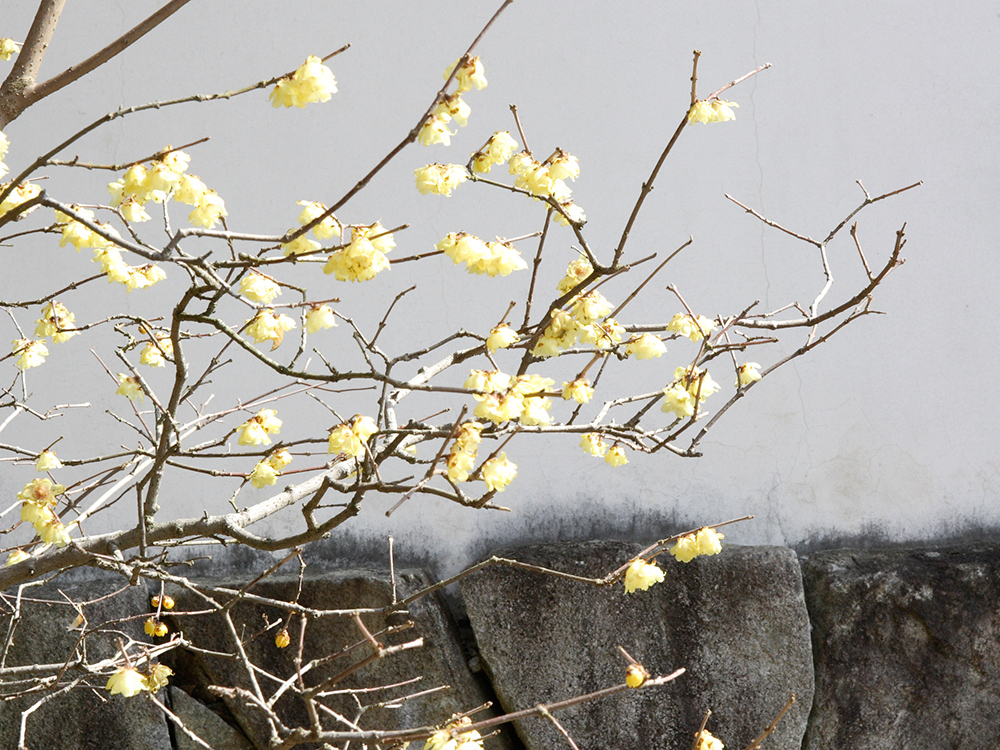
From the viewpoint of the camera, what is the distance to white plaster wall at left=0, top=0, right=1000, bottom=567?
92.2 inches

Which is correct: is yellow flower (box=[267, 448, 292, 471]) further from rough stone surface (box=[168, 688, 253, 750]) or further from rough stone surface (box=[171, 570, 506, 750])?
rough stone surface (box=[168, 688, 253, 750])

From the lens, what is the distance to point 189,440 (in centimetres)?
242

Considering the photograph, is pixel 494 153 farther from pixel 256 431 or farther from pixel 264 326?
pixel 256 431

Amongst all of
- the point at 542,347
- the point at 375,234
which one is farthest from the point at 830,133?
the point at 375,234

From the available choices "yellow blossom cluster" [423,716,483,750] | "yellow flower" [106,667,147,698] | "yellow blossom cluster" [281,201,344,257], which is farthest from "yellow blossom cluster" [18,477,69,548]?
"yellow blossom cluster" [423,716,483,750]

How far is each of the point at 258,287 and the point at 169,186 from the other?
0.17 metres

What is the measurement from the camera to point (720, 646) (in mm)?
2215

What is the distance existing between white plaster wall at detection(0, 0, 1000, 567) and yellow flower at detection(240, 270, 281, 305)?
1163 millimetres

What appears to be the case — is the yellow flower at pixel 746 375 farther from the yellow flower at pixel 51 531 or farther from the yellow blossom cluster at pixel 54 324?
the yellow blossom cluster at pixel 54 324

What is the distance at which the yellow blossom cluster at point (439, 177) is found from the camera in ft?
3.87

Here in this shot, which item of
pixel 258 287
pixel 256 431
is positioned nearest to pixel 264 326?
pixel 258 287

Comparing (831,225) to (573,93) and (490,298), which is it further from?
(490,298)

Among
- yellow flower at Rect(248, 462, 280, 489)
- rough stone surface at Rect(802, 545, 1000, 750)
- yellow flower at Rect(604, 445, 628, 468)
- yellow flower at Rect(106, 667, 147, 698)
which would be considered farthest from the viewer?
rough stone surface at Rect(802, 545, 1000, 750)

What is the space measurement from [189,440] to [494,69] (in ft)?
4.07
